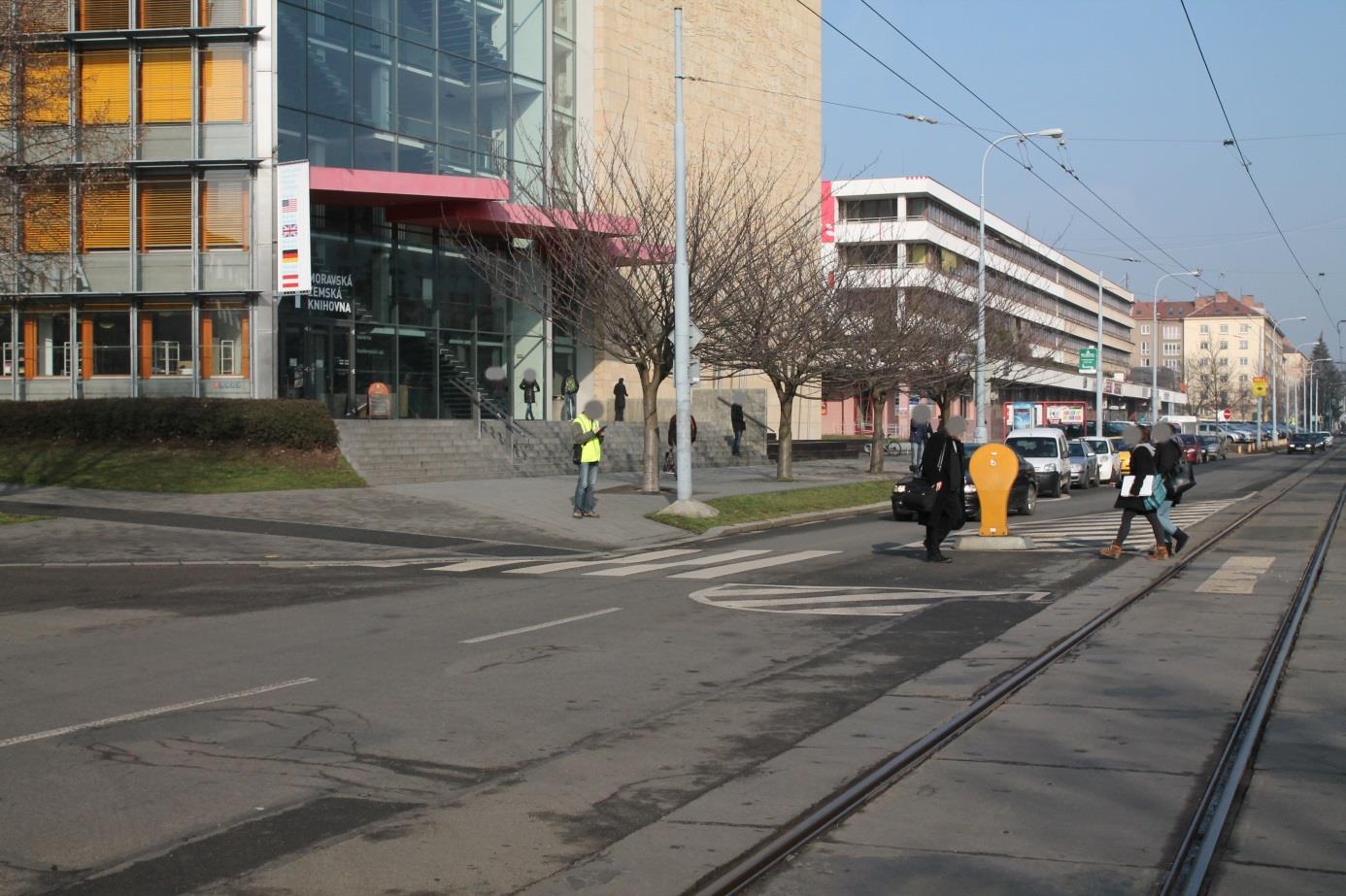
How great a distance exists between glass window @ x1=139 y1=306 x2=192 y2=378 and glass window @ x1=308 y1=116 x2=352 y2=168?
17.0 ft

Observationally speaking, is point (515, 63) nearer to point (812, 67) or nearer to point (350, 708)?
point (812, 67)

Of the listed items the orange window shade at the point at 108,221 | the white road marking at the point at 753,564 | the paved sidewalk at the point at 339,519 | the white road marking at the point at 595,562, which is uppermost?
the orange window shade at the point at 108,221

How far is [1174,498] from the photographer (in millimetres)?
17734

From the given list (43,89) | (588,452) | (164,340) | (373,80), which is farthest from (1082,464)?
(43,89)

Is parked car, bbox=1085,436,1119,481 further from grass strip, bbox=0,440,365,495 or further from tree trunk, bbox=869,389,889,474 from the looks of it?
A: grass strip, bbox=0,440,365,495

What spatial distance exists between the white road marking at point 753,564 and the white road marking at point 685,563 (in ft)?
1.48

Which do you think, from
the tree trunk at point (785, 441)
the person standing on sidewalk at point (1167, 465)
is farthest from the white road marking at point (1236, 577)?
the tree trunk at point (785, 441)

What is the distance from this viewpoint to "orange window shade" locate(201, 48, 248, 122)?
33594 mm

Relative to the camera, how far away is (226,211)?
33.8 meters

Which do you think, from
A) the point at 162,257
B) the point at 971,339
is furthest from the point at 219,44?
the point at 971,339

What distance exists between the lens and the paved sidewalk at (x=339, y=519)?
63.7 feet

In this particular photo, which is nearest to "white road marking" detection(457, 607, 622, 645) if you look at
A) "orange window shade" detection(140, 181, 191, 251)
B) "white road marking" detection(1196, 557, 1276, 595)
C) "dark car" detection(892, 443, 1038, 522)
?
"white road marking" detection(1196, 557, 1276, 595)

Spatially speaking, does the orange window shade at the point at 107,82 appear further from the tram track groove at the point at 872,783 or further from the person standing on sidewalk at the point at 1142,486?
the tram track groove at the point at 872,783

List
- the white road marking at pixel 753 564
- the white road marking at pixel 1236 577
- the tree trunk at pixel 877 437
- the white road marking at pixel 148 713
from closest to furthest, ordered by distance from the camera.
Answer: the white road marking at pixel 148 713, the white road marking at pixel 1236 577, the white road marking at pixel 753 564, the tree trunk at pixel 877 437
